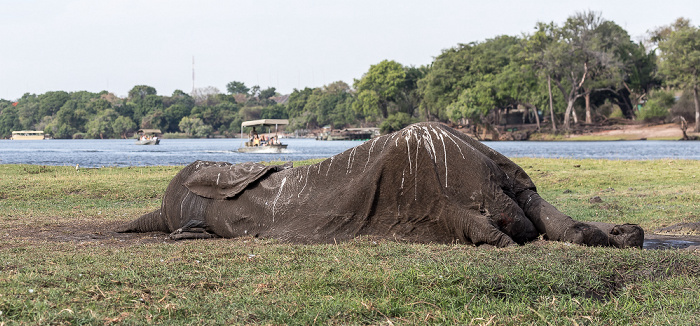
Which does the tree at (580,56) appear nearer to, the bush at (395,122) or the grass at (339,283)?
the bush at (395,122)

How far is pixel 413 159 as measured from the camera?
690 cm

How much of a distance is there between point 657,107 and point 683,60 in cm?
1176

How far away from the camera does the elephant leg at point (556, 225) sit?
6.29 metres

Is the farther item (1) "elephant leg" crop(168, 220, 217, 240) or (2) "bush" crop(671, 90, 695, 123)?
(2) "bush" crop(671, 90, 695, 123)

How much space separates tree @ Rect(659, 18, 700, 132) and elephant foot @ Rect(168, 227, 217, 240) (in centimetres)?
7137

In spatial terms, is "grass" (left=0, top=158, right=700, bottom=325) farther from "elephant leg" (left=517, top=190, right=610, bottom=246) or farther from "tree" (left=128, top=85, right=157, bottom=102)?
"tree" (left=128, top=85, right=157, bottom=102)

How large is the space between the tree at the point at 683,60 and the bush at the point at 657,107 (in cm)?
720

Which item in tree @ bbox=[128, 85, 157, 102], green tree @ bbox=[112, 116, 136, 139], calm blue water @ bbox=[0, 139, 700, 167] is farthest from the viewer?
tree @ bbox=[128, 85, 157, 102]

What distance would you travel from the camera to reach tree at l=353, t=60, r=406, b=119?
355 ft

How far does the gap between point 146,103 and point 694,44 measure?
13457cm

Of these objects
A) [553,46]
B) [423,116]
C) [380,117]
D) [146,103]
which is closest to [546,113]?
[553,46]

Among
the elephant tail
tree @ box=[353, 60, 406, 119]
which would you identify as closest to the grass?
the elephant tail

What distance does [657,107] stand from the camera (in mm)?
78688

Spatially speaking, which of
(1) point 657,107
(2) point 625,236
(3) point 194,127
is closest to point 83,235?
(2) point 625,236
